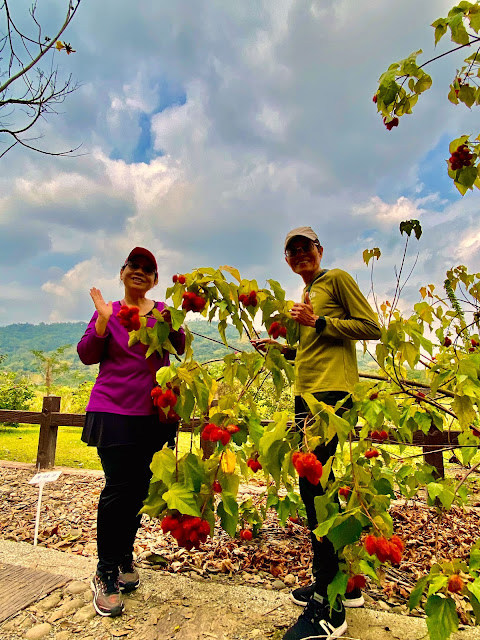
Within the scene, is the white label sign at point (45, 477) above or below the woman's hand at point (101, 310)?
below

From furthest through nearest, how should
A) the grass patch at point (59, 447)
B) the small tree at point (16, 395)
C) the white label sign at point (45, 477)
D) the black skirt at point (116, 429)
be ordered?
the small tree at point (16, 395), the grass patch at point (59, 447), the white label sign at point (45, 477), the black skirt at point (116, 429)

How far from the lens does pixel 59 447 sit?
274 inches

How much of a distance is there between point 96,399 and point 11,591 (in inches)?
40.3

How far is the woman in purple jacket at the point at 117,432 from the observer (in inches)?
70.4

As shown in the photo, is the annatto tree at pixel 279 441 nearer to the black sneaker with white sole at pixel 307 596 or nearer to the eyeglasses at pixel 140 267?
the black sneaker with white sole at pixel 307 596

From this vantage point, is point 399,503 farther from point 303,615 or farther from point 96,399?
point 96,399

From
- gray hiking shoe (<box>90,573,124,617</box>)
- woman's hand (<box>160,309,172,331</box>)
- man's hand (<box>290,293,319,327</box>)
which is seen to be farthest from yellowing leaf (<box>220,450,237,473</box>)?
gray hiking shoe (<box>90,573,124,617</box>)

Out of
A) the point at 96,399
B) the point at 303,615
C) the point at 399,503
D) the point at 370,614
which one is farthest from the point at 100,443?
the point at 399,503

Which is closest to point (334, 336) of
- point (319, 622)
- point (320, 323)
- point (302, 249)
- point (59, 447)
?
point (320, 323)

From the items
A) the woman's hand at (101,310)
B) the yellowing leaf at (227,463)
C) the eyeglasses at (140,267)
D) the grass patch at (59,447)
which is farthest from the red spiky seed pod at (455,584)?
the grass patch at (59,447)

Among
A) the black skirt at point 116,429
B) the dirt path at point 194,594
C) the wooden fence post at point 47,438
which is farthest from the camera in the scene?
the wooden fence post at point 47,438

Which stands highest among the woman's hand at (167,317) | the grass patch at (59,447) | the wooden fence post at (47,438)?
the woman's hand at (167,317)

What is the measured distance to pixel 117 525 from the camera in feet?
5.95

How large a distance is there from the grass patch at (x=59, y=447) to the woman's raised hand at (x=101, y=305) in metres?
3.58
